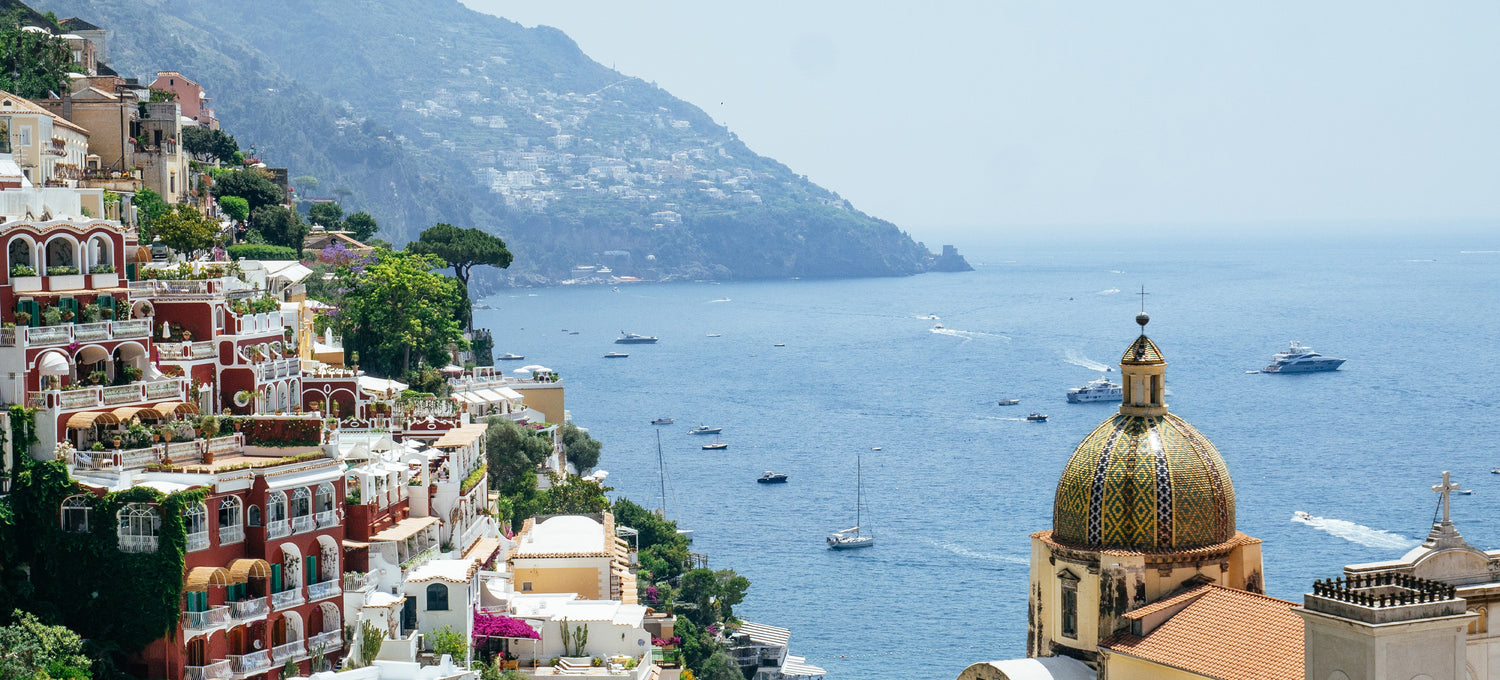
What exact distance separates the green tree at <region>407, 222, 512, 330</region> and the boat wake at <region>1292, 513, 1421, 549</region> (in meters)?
47.2

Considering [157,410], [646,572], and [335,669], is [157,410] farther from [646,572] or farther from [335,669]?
[646,572]

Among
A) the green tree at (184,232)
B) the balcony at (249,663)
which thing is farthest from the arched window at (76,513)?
the green tree at (184,232)

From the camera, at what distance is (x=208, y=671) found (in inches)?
1444

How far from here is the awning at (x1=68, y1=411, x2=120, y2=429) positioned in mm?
38438

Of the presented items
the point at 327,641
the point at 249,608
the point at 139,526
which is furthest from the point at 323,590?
the point at 139,526

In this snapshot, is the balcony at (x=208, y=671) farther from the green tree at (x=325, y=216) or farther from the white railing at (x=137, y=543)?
the green tree at (x=325, y=216)

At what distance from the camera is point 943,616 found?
84.6m

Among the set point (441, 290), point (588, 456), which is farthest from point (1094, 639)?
point (588, 456)

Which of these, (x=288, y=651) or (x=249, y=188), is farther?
(x=249, y=188)

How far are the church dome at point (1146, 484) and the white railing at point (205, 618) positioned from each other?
17.6 metres

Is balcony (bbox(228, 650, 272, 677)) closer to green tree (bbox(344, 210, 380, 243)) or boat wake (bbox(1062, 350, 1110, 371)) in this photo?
green tree (bbox(344, 210, 380, 243))

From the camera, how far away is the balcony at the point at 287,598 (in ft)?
125

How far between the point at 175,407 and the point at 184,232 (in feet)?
52.0

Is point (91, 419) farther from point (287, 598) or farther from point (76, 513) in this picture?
point (287, 598)
